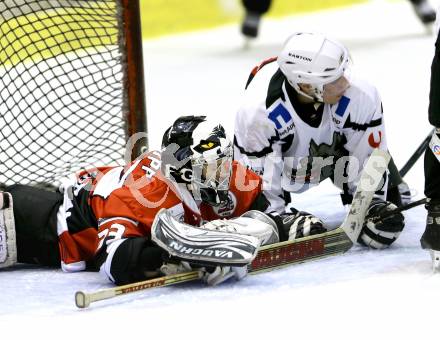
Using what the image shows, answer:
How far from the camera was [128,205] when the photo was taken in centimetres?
299

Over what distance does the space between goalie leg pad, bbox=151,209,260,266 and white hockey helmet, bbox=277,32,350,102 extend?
24.9 inches

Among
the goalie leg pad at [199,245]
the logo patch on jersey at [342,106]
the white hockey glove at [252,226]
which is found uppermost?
the logo patch on jersey at [342,106]

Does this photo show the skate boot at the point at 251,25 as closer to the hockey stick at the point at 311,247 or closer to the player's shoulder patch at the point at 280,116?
the player's shoulder patch at the point at 280,116

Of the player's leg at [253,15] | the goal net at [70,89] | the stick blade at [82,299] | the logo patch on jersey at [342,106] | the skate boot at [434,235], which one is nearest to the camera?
the stick blade at [82,299]

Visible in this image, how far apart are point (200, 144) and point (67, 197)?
1.57 feet

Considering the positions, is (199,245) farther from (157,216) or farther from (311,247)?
(311,247)

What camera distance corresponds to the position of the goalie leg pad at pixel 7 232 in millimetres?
3188

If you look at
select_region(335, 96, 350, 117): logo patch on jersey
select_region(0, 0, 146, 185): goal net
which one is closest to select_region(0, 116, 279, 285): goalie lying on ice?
select_region(335, 96, 350, 117): logo patch on jersey

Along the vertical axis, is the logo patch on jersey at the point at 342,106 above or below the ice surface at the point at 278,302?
above

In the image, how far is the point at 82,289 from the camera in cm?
304

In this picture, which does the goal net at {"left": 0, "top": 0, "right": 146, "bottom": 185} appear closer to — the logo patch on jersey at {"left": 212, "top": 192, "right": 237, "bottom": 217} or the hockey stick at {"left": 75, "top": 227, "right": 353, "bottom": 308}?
the logo patch on jersey at {"left": 212, "top": 192, "right": 237, "bottom": 217}

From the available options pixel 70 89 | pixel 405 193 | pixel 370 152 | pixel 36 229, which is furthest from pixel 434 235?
pixel 70 89

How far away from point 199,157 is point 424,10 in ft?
13.1

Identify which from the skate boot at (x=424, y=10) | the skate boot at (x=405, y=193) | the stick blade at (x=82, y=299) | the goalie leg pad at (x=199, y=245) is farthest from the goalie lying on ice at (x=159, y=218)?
the skate boot at (x=424, y=10)
